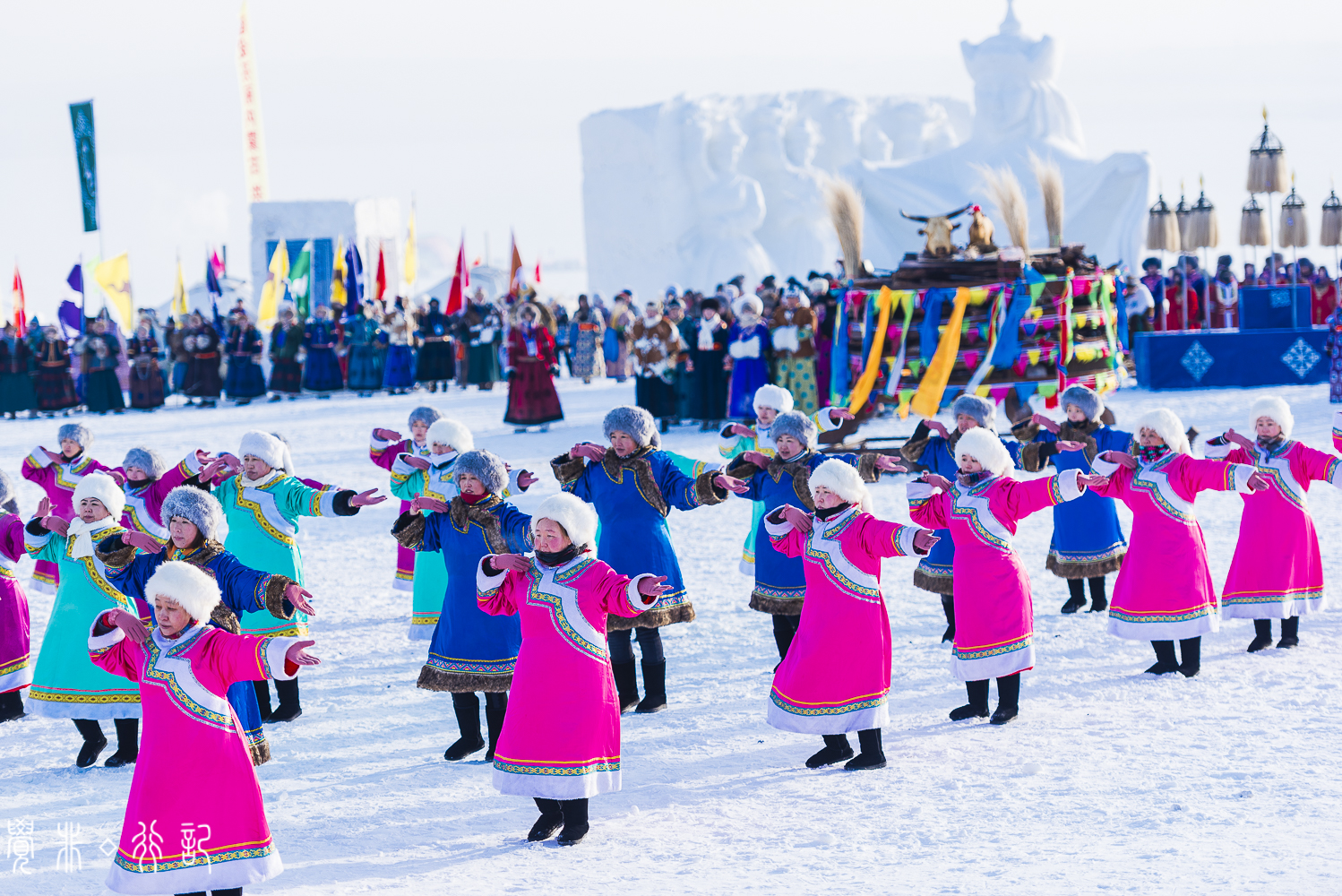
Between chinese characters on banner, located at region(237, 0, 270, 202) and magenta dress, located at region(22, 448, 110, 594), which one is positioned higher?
chinese characters on banner, located at region(237, 0, 270, 202)

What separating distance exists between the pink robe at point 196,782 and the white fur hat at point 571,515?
92cm

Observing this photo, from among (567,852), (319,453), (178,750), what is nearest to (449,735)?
(567,852)

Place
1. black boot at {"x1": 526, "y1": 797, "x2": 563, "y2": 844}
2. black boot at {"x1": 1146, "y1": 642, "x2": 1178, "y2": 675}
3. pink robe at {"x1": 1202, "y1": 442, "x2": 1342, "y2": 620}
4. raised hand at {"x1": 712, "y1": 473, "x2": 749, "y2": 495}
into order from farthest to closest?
pink robe at {"x1": 1202, "y1": 442, "x2": 1342, "y2": 620}
black boot at {"x1": 1146, "y1": 642, "x2": 1178, "y2": 675}
raised hand at {"x1": 712, "y1": 473, "x2": 749, "y2": 495}
black boot at {"x1": 526, "y1": 797, "x2": 563, "y2": 844}

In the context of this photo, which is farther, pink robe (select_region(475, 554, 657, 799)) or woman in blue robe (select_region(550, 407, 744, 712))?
woman in blue robe (select_region(550, 407, 744, 712))

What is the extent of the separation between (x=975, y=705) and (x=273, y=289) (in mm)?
18128

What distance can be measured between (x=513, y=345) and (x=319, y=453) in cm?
222

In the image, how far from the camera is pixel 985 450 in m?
5.26

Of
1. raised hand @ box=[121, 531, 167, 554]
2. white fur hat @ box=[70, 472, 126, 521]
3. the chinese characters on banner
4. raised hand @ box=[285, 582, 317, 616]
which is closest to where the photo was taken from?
raised hand @ box=[285, 582, 317, 616]

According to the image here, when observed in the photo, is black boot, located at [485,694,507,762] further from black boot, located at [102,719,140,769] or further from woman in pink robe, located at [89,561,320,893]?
woman in pink robe, located at [89,561,320,893]

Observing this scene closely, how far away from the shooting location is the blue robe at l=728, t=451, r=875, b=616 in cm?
557

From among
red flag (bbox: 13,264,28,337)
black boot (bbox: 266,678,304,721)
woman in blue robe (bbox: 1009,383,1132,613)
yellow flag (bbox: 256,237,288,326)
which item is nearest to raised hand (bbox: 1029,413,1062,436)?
woman in blue robe (bbox: 1009,383,1132,613)

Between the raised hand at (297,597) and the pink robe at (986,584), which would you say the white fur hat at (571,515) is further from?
the pink robe at (986,584)

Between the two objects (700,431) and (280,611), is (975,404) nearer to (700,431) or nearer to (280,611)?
(280,611)

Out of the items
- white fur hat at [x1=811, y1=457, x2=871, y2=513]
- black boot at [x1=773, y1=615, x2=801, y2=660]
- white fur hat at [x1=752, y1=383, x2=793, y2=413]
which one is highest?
white fur hat at [x1=752, y1=383, x2=793, y2=413]
